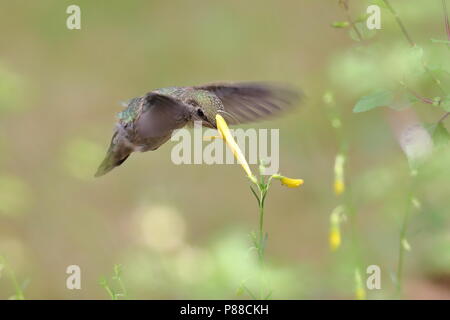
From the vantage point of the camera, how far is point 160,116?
1967 millimetres

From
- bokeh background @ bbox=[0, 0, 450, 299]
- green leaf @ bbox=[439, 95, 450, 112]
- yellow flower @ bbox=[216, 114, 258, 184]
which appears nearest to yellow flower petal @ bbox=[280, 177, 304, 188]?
yellow flower @ bbox=[216, 114, 258, 184]

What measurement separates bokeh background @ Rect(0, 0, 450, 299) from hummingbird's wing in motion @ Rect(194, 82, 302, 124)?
0.06 m

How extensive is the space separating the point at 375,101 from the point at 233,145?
51 cm

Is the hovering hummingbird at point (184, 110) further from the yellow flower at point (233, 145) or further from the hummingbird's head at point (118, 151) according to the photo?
the yellow flower at point (233, 145)

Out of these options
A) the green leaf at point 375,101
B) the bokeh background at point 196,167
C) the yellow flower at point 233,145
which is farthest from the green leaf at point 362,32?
the yellow flower at point 233,145

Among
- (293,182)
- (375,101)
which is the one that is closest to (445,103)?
(375,101)

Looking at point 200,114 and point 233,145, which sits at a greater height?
point 200,114

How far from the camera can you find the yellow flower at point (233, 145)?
68.4 inches

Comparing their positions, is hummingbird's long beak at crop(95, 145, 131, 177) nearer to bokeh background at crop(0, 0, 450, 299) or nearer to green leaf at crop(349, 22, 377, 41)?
bokeh background at crop(0, 0, 450, 299)

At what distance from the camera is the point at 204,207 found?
18.6ft

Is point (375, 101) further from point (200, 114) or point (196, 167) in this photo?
point (196, 167)

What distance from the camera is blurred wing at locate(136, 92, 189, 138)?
1899 millimetres
